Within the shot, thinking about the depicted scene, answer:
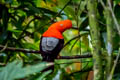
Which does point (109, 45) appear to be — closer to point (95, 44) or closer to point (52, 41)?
point (95, 44)

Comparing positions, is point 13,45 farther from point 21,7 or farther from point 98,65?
point 98,65

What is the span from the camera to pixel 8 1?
242cm

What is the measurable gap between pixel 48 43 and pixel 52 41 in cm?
7

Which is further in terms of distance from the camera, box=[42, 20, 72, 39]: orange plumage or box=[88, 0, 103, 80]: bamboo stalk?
box=[42, 20, 72, 39]: orange plumage

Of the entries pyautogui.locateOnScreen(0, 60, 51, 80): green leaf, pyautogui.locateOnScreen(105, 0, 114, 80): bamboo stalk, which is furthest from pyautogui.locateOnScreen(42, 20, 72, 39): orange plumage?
pyautogui.locateOnScreen(0, 60, 51, 80): green leaf

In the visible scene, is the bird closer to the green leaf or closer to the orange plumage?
the orange plumage

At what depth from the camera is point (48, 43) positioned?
260 cm

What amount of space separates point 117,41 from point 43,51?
1008mm

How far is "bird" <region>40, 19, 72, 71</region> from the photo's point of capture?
2574 mm

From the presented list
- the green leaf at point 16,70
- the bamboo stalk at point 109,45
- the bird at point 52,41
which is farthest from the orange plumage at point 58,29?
the green leaf at point 16,70

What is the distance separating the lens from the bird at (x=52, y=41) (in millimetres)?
2574

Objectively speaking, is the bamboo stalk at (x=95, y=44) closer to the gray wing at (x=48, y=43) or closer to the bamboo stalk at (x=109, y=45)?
the bamboo stalk at (x=109, y=45)

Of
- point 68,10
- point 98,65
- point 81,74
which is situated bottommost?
point 81,74

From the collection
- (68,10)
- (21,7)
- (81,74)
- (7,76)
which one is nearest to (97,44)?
(7,76)
